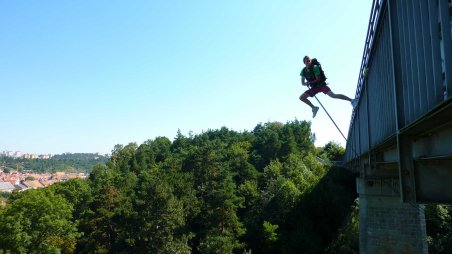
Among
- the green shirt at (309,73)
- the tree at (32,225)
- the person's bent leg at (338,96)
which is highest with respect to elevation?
the green shirt at (309,73)

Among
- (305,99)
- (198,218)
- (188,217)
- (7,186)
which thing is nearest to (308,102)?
(305,99)

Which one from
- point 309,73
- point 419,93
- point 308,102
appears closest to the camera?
point 419,93

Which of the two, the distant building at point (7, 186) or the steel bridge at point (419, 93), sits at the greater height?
the steel bridge at point (419, 93)

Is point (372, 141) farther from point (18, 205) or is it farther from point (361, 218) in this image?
point (18, 205)

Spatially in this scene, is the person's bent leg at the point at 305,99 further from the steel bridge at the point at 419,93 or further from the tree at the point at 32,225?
the tree at the point at 32,225

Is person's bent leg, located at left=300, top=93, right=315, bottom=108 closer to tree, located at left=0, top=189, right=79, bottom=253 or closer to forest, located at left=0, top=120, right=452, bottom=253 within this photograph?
forest, located at left=0, top=120, right=452, bottom=253

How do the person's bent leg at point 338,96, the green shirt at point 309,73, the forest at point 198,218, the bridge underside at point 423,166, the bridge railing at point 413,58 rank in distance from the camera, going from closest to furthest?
1. the bridge railing at point 413,58
2. the bridge underside at point 423,166
3. the green shirt at point 309,73
4. the person's bent leg at point 338,96
5. the forest at point 198,218

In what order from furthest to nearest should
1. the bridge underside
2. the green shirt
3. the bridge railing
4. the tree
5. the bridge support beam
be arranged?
the tree
the bridge support beam
the green shirt
the bridge underside
the bridge railing

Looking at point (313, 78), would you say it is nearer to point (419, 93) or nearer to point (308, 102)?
point (308, 102)

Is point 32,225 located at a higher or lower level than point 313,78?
lower

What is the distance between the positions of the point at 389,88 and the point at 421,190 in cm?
194

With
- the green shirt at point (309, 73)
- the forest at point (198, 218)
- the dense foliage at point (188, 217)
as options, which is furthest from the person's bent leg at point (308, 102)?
the dense foliage at point (188, 217)

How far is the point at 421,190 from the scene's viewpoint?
4434 millimetres

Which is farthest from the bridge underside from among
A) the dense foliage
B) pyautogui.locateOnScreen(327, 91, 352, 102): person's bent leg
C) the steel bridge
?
the dense foliage
